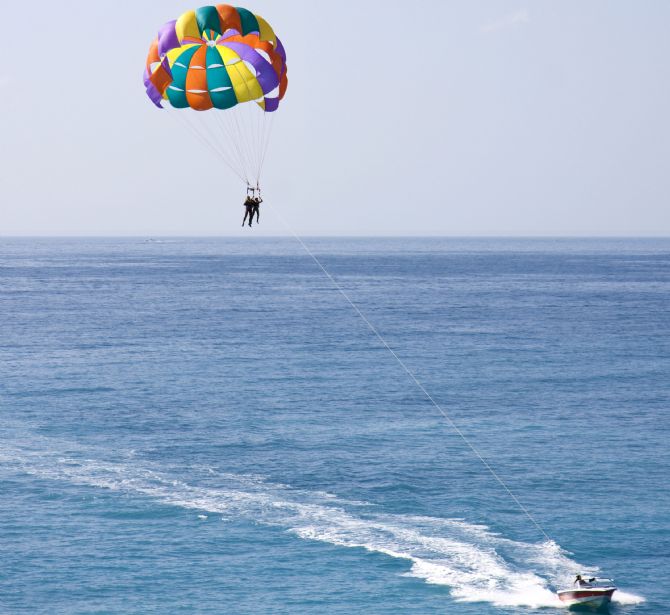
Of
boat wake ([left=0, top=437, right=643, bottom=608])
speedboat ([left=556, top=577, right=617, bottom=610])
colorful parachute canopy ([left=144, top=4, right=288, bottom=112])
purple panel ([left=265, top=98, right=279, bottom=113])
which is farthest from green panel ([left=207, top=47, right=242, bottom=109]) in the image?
speedboat ([left=556, top=577, right=617, bottom=610])

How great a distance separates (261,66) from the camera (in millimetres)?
50625

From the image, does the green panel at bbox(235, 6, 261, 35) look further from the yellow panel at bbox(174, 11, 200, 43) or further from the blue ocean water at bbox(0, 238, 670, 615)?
the blue ocean water at bbox(0, 238, 670, 615)

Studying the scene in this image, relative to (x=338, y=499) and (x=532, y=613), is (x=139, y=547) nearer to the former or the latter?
(x=338, y=499)

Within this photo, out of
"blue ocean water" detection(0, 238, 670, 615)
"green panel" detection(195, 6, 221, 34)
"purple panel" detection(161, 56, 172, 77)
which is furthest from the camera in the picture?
"purple panel" detection(161, 56, 172, 77)

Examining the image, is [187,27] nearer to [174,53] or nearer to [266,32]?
[174,53]

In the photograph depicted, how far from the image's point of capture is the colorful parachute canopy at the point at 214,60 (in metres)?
50.4

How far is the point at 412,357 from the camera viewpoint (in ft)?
→ 313

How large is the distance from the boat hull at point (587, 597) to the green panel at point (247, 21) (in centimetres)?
3027

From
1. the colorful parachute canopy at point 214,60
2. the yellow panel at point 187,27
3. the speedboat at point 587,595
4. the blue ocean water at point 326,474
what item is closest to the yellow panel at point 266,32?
the colorful parachute canopy at point 214,60

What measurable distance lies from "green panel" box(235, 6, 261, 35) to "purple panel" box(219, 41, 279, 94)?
86 cm

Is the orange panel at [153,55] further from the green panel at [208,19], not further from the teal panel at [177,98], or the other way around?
the green panel at [208,19]

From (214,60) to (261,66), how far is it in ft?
7.68

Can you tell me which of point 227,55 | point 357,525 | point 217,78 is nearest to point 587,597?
point 357,525

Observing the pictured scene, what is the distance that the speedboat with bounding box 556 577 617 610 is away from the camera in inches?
1553
